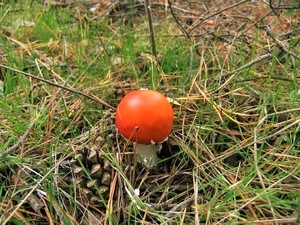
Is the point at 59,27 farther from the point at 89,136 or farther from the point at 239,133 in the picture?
the point at 239,133

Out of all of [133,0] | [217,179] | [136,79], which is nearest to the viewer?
[217,179]

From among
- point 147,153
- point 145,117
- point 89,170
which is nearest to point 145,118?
point 145,117

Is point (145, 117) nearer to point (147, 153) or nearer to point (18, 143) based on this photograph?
point (147, 153)

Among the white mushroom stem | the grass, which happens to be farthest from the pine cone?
the white mushroom stem

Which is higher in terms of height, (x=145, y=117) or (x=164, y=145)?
(x=145, y=117)

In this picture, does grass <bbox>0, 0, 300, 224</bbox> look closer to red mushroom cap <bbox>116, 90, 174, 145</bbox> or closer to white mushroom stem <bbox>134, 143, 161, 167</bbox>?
white mushroom stem <bbox>134, 143, 161, 167</bbox>

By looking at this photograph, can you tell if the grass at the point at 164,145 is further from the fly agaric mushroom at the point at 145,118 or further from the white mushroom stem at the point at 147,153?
the fly agaric mushroom at the point at 145,118

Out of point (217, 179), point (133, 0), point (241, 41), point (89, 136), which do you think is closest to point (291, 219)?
point (217, 179)
